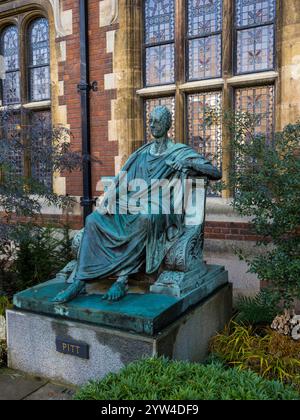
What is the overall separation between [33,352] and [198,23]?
4864mm

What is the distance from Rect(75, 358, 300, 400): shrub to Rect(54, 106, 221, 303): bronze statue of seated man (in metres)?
1.09

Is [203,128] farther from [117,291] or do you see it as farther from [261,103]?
[117,291]

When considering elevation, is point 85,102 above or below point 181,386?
above

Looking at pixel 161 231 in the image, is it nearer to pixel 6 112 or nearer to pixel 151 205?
pixel 151 205

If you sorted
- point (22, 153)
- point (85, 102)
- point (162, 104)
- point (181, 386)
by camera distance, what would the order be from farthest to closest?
point (85, 102) → point (162, 104) → point (22, 153) → point (181, 386)

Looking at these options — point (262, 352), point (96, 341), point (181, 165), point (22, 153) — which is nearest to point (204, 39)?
point (181, 165)

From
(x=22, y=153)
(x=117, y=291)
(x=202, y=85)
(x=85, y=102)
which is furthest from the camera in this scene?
(x=85, y=102)

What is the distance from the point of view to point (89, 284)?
370 cm

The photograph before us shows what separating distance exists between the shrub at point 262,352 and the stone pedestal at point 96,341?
7.6 inches

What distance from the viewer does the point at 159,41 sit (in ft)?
19.5

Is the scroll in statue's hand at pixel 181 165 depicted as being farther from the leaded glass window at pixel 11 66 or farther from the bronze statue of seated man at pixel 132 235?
the leaded glass window at pixel 11 66

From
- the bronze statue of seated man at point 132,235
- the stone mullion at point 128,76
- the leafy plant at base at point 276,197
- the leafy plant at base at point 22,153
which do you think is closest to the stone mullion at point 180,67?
the stone mullion at point 128,76

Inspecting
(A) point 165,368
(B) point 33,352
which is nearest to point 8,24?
(B) point 33,352

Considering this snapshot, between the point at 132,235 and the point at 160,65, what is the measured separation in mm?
3506
